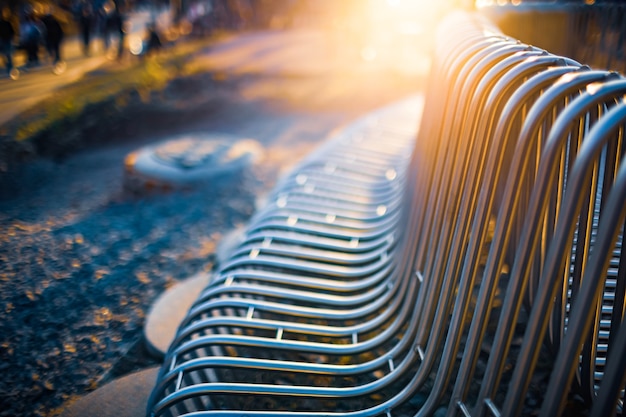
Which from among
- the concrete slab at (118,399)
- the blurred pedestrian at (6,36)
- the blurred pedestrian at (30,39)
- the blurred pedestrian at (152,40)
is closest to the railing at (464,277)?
the concrete slab at (118,399)

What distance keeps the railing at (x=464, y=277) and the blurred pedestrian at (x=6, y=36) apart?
258cm

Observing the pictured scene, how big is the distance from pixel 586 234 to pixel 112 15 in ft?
48.5

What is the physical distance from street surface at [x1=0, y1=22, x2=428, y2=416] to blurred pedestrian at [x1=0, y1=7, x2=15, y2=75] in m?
0.26

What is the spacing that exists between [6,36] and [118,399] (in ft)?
11.9

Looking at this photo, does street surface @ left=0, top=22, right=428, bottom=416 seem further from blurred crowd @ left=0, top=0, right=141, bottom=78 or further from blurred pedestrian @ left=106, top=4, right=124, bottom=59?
blurred pedestrian @ left=106, top=4, right=124, bottom=59

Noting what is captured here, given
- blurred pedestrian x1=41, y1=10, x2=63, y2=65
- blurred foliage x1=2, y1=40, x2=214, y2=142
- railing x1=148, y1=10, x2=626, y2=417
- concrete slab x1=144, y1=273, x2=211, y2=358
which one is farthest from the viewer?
blurred pedestrian x1=41, y1=10, x2=63, y2=65

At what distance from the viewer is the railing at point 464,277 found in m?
1.32

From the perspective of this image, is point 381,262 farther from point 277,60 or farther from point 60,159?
point 277,60

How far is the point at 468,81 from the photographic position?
2.07m

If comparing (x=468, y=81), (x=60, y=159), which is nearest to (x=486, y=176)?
(x=468, y=81)

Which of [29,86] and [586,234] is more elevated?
[29,86]

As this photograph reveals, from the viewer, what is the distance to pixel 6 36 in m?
4.50

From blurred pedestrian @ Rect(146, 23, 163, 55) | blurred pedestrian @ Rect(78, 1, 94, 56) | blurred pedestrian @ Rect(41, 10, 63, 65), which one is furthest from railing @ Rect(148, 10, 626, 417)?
blurred pedestrian @ Rect(146, 23, 163, 55)

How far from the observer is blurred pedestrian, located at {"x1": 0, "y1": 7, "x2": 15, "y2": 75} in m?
4.12
